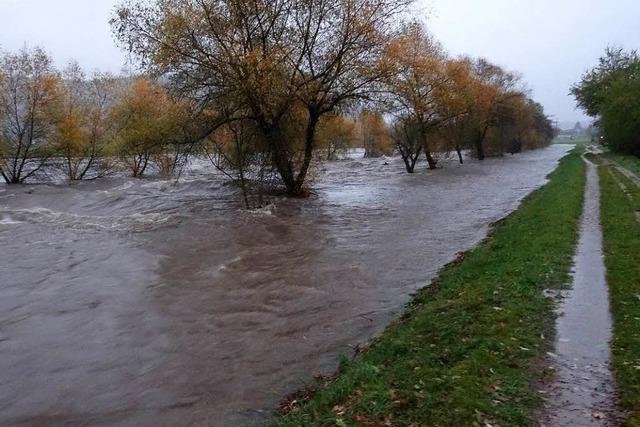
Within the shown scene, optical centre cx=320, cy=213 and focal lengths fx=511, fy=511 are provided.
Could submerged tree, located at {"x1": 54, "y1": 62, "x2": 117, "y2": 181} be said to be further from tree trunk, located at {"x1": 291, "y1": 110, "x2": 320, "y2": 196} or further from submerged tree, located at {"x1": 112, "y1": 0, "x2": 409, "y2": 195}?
tree trunk, located at {"x1": 291, "y1": 110, "x2": 320, "y2": 196}

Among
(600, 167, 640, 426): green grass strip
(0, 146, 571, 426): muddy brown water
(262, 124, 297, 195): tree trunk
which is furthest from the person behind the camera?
(262, 124, 297, 195): tree trunk

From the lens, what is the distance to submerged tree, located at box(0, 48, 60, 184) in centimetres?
3847

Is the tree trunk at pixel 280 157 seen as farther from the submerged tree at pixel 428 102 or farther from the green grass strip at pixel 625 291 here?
the green grass strip at pixel 625 291

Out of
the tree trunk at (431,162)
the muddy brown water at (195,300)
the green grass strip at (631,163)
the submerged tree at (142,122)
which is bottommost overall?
the muddy brown water at (195,300)

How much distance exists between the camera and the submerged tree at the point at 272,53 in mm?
24594

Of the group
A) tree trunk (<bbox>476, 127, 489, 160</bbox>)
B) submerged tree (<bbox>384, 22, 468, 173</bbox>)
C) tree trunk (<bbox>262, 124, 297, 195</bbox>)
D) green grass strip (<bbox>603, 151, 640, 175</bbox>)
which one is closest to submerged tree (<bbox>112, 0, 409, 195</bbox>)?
tree trunk (<bbox>262, 124, 297, 195</bbox>)

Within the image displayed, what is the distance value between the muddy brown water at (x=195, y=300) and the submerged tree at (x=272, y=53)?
547 cm

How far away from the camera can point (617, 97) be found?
163 feet

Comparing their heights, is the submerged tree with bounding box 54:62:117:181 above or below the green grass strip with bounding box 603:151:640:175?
above

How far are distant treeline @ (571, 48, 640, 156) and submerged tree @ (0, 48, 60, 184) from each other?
50438 millimetres

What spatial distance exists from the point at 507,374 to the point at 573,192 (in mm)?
20633

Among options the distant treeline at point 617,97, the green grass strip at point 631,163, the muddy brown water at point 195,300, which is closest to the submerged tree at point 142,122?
the muddy brown water at point 195,300

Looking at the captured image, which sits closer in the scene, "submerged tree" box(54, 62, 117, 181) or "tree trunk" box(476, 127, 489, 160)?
"submerged tree" box(54, 62, 117, 181)

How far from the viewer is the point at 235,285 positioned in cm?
1291
